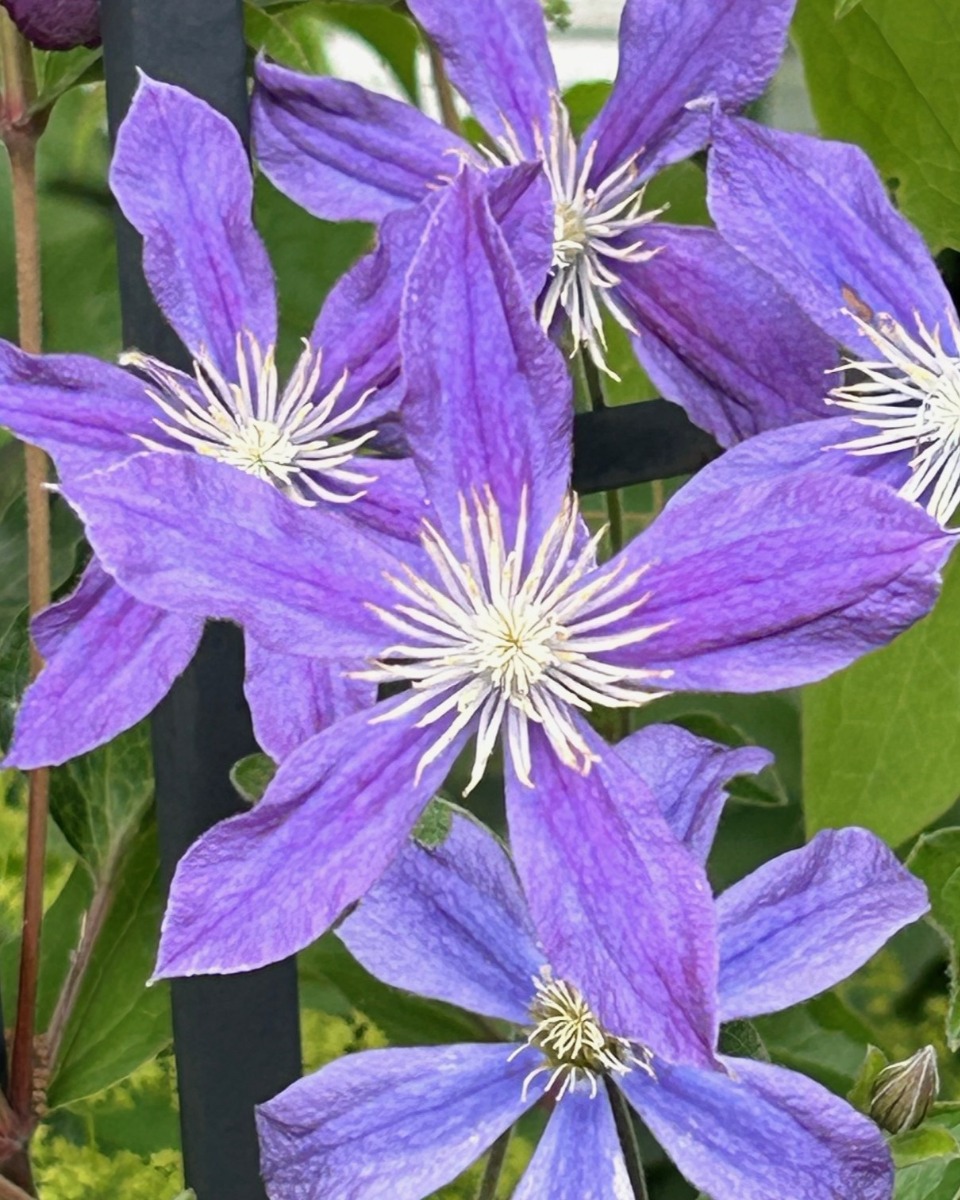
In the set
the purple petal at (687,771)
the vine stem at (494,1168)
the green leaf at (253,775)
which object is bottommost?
the vine stem at (494,1168)

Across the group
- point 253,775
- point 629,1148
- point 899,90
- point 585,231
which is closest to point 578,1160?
point 629,1148

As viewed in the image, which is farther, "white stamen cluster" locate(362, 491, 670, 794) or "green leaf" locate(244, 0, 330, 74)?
"green leaf" locate(244, 0, 330, 74)

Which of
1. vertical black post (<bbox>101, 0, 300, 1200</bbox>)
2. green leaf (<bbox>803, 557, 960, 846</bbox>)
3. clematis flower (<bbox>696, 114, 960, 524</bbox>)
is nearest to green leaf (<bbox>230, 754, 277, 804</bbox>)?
vertical black post (<bbox>101, 0, 300, 1200</bbox>)

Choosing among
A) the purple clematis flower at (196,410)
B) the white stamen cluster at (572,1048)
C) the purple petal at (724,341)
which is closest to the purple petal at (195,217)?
the purple clematis flower at (196,410)

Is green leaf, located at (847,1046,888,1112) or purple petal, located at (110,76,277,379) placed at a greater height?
purple petal, located at (110,76,277,379)

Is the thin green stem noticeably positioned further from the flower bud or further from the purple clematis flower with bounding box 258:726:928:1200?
the flower bud

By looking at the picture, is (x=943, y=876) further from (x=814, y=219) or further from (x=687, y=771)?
(x=814, y=219)

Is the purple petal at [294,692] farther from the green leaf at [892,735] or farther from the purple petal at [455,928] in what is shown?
the green leaf at [892,735]
